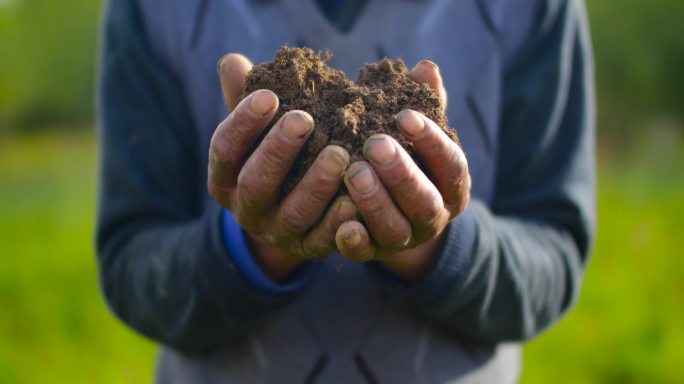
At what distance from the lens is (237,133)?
130 cm

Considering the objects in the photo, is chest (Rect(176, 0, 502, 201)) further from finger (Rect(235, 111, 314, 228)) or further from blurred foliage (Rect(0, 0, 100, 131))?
blurred foliage (Rect(0, 0, 100, 131))

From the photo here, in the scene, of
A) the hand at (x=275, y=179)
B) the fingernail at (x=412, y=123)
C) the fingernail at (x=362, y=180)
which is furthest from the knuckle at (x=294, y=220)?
the fingernail at (x=412, y=123)

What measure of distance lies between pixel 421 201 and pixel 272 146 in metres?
0.27

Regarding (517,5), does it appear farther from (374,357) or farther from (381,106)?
(374,357)

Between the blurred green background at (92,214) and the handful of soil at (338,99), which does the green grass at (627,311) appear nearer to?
the blurred green background at (92,214)

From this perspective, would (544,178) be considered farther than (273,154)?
Yes

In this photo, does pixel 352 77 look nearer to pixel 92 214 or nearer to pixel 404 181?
pixel 404 181

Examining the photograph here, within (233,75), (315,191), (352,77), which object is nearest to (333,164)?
(315,191)

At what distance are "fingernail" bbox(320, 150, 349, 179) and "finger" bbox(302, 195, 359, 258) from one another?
6cm

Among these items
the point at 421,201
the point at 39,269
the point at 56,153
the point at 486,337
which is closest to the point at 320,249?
the point at 421,201

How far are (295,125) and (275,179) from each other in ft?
0.34

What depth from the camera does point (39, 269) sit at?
4941mm

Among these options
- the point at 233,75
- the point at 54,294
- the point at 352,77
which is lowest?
the point at 54,294

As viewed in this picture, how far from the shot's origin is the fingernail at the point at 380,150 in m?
1.24
